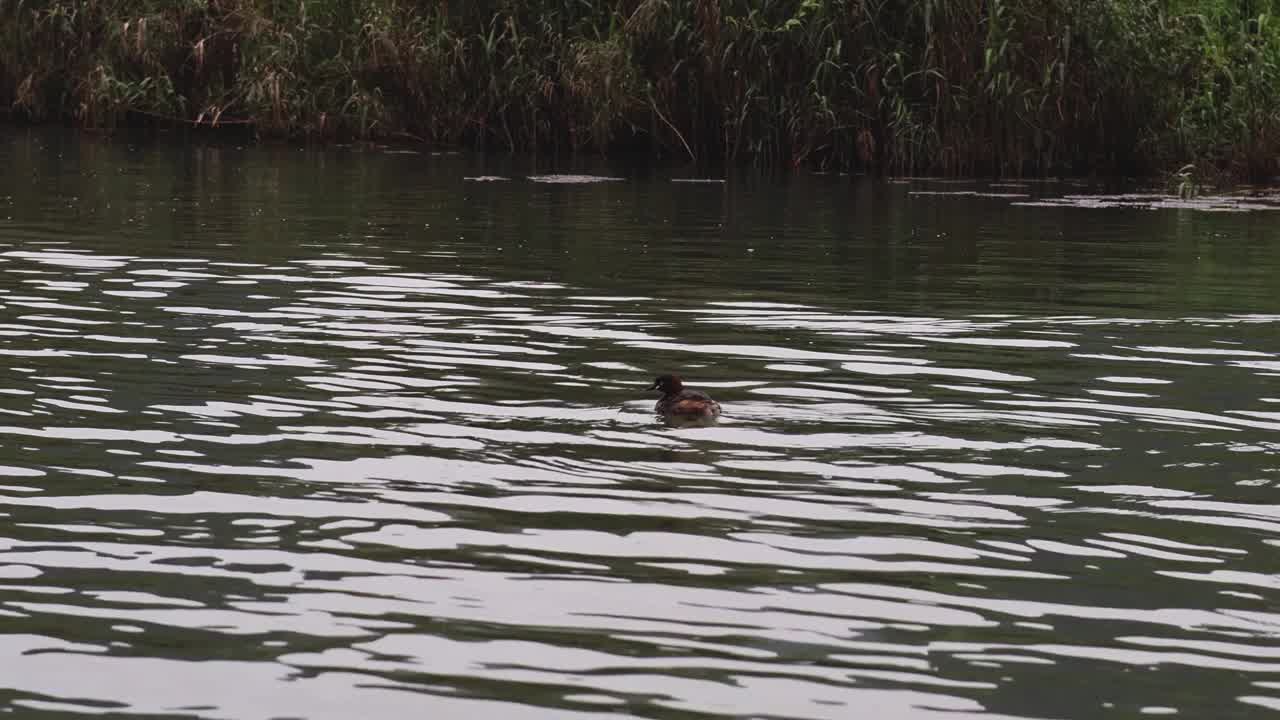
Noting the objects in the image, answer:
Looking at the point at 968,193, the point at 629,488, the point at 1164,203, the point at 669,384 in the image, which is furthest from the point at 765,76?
the point at 629,488

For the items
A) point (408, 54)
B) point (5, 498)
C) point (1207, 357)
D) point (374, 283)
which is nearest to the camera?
point (5, 498)

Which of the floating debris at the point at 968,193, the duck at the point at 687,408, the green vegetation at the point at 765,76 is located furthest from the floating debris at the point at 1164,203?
the duck at the point at 687,408

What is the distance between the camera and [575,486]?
304 inches

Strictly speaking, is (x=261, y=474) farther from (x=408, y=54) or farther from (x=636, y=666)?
(x=408, y=54)

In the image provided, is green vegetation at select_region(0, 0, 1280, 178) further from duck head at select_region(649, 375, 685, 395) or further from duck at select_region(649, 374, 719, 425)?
duck at select_region(649, 374, 719, 425)

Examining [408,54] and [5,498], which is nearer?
[5,498]

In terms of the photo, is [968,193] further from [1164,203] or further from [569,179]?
[569,179]

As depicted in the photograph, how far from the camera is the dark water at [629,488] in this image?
546cm

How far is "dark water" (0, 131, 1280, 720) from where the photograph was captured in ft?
17.9

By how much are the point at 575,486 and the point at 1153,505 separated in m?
2.07

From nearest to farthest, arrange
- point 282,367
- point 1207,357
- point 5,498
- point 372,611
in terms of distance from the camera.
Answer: point 372,611, point 5,498, point 282,367, point 1207,357

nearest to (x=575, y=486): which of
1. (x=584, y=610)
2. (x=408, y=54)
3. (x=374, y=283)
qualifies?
(x=584, y=610)

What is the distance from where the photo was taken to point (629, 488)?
305 inches

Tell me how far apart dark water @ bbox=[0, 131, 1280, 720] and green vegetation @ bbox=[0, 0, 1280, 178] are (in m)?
6.92
